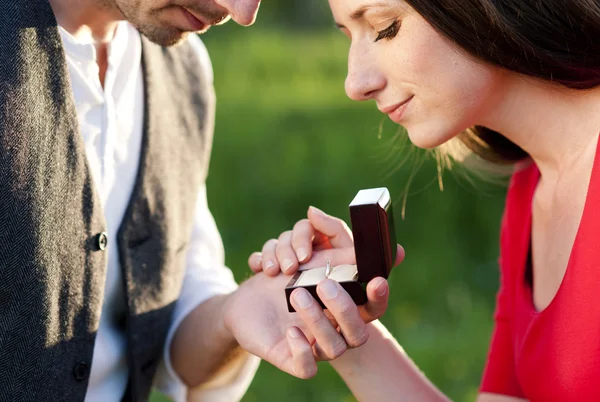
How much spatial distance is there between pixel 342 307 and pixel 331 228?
0.38 meters

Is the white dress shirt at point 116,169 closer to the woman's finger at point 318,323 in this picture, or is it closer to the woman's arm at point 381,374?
the woman's arm at point 381,374

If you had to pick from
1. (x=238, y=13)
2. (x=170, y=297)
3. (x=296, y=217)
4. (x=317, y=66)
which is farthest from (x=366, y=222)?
(x=317, y=66)

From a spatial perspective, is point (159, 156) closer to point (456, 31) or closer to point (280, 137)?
point (456, 31)

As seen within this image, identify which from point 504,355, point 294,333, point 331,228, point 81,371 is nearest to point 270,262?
point 331,228

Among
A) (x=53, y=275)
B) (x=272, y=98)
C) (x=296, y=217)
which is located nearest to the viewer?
(x=53, y=275)

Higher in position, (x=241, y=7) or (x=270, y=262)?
(x=241, y=7)

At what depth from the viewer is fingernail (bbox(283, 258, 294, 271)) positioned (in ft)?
6.76

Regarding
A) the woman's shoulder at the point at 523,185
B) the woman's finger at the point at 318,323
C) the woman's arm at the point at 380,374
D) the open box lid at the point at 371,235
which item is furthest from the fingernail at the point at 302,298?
the woman's shoulder at the point at 523,185

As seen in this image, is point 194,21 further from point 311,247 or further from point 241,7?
point 311,247

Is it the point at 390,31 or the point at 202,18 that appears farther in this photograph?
the point at 202,18

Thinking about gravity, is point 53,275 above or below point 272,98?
above

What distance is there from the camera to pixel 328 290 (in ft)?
5.88

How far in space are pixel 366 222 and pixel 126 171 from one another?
75cm

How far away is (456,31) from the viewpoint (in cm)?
192
